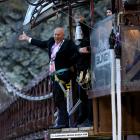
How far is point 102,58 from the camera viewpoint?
248 inches

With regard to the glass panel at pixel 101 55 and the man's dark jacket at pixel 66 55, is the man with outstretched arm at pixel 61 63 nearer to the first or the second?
the man's dark jacket at pixel 66 55

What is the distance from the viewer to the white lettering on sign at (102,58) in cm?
614

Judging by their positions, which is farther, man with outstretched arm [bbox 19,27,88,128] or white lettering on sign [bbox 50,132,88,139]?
man with outstretched arm [bbox 19,27,88,128]

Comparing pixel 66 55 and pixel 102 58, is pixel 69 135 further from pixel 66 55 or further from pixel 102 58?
pixel 102 58

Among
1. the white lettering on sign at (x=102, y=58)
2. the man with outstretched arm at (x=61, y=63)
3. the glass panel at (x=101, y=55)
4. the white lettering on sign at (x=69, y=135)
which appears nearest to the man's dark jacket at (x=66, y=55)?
the man with outstretched arm at (x=61, y=63)

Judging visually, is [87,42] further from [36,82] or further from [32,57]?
[32,57]

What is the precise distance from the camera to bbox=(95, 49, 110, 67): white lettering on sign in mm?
6137

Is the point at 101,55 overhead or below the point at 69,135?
overhead

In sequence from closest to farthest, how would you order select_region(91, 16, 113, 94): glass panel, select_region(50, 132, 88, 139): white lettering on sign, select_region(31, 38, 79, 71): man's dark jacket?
select_region(91, 16, 113, 94): glass panel, select_region(50, 132, 88, 139): white lettering on sign, select_region(31, 38, 79, 71): man's dark jacket

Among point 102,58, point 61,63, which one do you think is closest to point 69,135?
point 61,63

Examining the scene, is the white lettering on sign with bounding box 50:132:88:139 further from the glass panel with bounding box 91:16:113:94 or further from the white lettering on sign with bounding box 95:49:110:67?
the white lettering on sign with bounding box 95:49:110:67

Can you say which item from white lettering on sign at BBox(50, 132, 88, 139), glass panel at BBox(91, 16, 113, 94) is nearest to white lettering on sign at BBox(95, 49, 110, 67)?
glass panel at BBox(91, 16, 113, 94)

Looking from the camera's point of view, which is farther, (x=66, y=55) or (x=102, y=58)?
(x=66, y=55)

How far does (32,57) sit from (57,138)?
1663 centimetres
